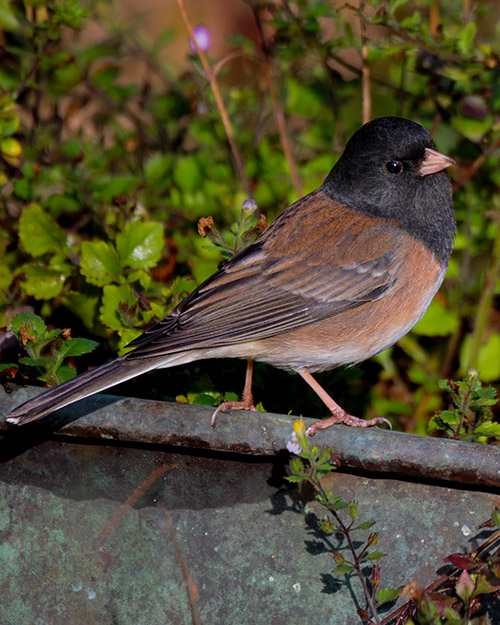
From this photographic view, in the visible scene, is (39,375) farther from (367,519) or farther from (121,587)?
(367,519)

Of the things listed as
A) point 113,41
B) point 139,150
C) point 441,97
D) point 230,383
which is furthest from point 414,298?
point 113,41

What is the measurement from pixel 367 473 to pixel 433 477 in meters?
0.12

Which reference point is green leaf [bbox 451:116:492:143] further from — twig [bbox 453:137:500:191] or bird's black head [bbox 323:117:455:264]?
bird's black head [bbox 323:117:455:264]

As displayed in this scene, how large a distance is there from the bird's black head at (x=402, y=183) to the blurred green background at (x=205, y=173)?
0.36 m

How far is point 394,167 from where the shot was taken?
210cm

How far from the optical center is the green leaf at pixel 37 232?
2182mm

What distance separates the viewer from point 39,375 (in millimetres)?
1789

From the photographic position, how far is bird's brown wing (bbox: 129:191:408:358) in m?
1.93

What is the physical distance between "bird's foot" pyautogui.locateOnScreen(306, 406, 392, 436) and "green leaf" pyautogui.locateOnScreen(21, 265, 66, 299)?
2.75 ft

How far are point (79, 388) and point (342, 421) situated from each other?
649 mm

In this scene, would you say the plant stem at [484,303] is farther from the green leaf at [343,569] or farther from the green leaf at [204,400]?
the green leaf at [343,569]

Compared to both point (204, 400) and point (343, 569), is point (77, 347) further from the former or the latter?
point (343, 569)

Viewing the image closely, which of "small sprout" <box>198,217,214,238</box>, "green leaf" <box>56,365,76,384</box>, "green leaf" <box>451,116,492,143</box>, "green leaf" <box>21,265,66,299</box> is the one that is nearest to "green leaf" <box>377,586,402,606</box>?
"green leaf" <box>56,365,76,384</box>

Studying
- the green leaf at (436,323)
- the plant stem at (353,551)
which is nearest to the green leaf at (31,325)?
the plant stem at (353,551)
